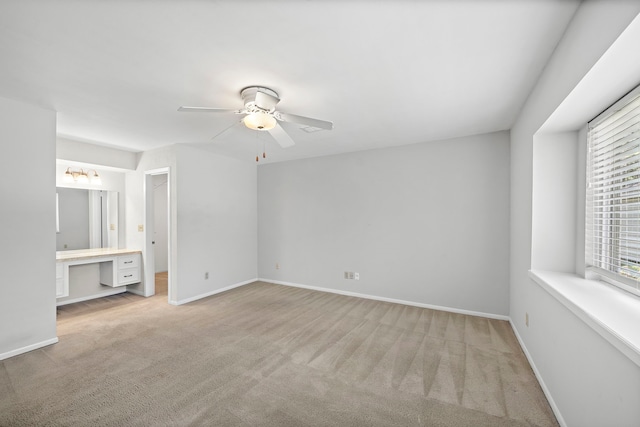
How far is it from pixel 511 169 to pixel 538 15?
2.13 meters

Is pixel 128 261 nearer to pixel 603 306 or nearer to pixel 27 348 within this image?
pixel 27 348

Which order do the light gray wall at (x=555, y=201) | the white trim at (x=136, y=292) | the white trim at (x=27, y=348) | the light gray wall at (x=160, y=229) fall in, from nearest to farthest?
1. the light gray wall at (x=555, y=201)
2. the white trim at (x=27, y=348)
3. the white trim at (x=136, y=292)
4. the light gray wall at (x=160, y=229)

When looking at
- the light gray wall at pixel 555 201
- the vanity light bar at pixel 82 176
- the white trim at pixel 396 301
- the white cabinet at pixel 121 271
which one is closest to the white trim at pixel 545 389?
the white trim at pixel 396 301

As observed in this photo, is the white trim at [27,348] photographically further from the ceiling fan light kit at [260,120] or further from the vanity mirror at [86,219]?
the ceiling fan light kit at [260,120]

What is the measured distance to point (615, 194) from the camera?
1602 millimetres

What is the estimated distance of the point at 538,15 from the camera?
1336 millimetres

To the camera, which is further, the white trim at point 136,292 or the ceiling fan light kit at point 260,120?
the white trim at point 136,292

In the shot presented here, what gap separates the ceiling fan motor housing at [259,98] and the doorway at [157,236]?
7.99ft

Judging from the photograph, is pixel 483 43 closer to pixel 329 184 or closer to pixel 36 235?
pixel 329 184

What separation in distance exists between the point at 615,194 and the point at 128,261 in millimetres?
5629

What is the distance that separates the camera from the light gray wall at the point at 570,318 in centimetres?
105

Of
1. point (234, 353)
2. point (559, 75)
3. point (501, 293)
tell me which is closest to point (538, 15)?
point (559, 75)

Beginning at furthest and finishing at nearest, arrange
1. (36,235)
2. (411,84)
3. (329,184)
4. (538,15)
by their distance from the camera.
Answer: (329,184) → (36,235) → (411,84) → (538,15)

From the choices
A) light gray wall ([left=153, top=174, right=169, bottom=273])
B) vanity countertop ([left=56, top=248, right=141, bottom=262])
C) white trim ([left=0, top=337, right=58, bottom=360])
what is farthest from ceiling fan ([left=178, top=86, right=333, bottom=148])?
light gray wall ([left=153, top=174, right=169, bottom=273])
